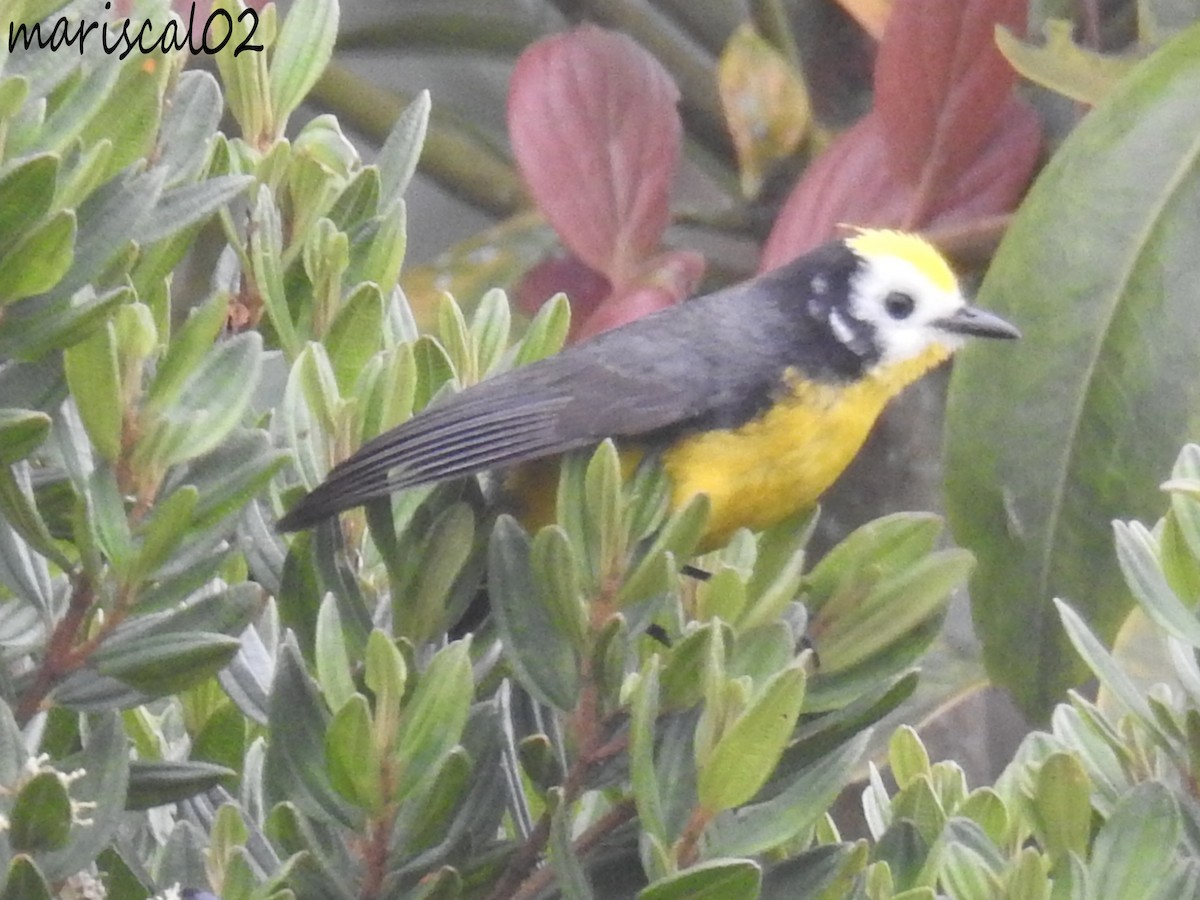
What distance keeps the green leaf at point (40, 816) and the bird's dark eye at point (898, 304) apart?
76cm

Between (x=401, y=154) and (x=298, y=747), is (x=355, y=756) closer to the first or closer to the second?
Answer: (x=298, y=747)

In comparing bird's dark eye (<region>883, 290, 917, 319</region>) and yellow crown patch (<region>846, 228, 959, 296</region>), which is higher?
yellow crown patch (<region>846, 228, 959, 296</region>)

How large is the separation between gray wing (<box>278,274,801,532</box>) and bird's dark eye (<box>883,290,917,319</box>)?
88mm

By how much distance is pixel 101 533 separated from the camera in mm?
537

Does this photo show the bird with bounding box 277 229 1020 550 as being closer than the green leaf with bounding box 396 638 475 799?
No

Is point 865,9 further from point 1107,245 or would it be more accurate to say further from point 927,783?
point 927,783

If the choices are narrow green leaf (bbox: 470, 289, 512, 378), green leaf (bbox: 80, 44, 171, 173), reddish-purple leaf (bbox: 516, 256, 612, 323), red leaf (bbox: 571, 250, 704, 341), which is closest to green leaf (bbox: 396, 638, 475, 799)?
green leaf (bbox: 80, 44, 171, 173)

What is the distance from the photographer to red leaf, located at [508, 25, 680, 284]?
135 cm

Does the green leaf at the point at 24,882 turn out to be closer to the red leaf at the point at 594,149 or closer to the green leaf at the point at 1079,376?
the green leaf at the point at 1079,376

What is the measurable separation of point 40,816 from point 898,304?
780 millimetres

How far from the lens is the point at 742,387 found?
42.1 inches

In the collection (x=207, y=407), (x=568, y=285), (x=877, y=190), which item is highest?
(x=207, y=407)

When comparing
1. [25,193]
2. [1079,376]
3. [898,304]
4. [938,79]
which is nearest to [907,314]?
[898,304]

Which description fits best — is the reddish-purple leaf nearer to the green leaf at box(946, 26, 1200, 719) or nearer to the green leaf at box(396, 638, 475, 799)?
the green leaf at box(946, 26, 1200, 719)
